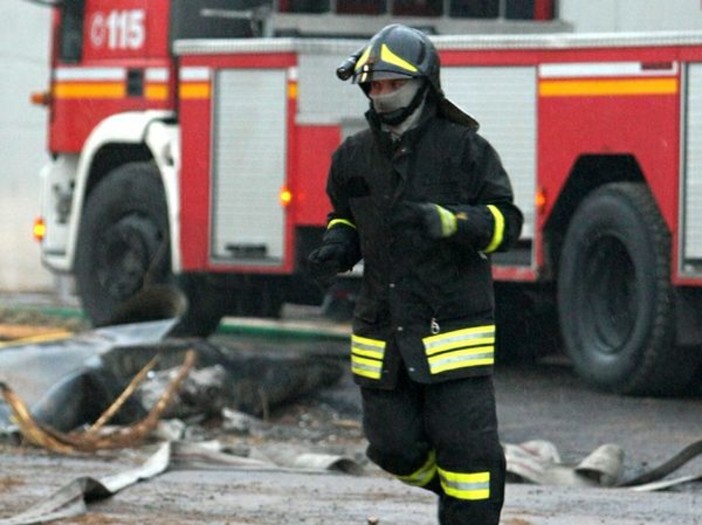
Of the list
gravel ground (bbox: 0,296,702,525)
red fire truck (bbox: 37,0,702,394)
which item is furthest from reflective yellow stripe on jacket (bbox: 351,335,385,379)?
red fire truck (bbox: 37,0,702,394)

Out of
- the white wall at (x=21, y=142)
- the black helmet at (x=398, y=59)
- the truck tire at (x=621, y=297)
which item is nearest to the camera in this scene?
the black helmet at (x=398, y=59)

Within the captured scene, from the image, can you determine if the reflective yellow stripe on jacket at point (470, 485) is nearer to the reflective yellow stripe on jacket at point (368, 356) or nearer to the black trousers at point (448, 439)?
the black trousers at point (448, 439)

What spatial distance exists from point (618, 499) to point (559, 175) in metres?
4.36

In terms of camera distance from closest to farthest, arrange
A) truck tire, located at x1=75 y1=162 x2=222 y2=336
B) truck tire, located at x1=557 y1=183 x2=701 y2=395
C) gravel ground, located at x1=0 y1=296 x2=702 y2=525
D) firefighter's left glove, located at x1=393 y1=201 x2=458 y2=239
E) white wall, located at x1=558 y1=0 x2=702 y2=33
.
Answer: firefighter's left glove, located at x1=393 y1=201 x2=458 y2=239
gravel ground, located at x1=0 y1=296 x2=702 y2=525
truck tire, located at x1=557 y1=183 x2=701 y2=395
white wall, located at x1=558 y1=0 x2=702 y2=33
truck tire, located at x1=75 y1=162 x2=222 y2=336

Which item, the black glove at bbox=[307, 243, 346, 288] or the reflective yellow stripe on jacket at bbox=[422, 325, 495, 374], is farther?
the black glove at bbox=[307, 243, 346, 288]

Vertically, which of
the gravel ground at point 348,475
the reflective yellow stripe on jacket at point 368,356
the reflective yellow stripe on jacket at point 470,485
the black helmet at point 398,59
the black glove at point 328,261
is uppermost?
the black helmet at point 398,59

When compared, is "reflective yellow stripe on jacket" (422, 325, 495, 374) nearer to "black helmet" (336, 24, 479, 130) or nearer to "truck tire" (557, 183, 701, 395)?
"black helmet" (336, 24, 479, 130)

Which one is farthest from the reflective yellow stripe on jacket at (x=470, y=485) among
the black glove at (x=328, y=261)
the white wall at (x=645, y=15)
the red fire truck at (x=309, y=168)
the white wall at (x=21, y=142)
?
the white wall at (x=21, y=142)

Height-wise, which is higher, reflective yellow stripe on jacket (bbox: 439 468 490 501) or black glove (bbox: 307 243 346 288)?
black glove (bbox: 307 243 346 288)

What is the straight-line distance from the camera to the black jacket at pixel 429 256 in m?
5.54

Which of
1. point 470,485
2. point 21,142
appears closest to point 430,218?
point 470,485

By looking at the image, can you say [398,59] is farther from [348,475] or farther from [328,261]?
[348,475]

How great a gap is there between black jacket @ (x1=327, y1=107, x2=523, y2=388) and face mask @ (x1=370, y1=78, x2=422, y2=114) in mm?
75

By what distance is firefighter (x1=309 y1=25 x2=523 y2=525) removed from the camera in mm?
5523
